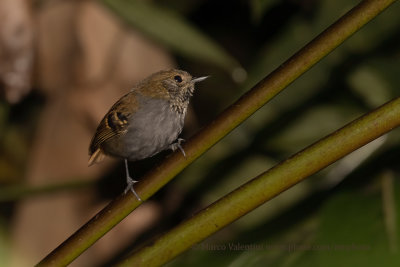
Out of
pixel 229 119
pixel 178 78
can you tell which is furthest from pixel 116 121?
pixel 229 119

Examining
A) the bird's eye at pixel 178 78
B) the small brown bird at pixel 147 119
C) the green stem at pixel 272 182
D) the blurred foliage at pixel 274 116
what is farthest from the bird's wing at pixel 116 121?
the green stem at pixel 272 182

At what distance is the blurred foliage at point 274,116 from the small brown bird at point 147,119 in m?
0.37

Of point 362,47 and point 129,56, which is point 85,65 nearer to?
point 129,56

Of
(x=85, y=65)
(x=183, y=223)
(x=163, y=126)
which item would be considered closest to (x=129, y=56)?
(x=85, y=65)

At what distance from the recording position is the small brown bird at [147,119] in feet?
6.07

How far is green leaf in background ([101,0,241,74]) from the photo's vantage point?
2635 millimetres

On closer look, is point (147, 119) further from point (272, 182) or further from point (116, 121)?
point (272, 182)

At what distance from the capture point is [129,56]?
10.2ft

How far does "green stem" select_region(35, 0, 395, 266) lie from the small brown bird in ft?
1.61

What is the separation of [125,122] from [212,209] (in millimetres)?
671

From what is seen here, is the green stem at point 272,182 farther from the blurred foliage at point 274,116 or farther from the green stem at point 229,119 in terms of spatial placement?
the blurred foliage at point 274,116

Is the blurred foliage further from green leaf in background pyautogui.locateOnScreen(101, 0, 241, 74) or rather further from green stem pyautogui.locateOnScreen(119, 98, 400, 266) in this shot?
green stem pyautogui.locateOnScreen(119, 98, 400, 266)

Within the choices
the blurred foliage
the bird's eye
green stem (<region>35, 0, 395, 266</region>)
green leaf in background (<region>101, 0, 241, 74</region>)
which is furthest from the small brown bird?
green leaf in background (<region>101, 0, 241, 74</region>)

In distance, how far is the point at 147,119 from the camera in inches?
74.0
